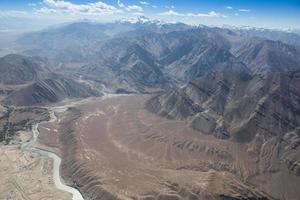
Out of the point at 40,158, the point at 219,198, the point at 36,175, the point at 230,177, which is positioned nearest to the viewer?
the point at 219,198

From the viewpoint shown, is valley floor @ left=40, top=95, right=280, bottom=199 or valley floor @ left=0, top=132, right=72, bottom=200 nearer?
valley floor @ left=40, top=95, right=280, bottom=199

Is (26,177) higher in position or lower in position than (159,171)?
lower

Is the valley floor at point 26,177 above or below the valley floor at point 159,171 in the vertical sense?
below

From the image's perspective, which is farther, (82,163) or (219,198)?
(82,163)

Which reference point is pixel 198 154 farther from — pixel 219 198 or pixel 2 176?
pixel 2 176

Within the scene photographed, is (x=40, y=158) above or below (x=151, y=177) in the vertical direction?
below

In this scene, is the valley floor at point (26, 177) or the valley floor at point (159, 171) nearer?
the valley floor at point (159, 171)

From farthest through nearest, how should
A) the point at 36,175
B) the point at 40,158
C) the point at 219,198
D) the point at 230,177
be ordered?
the point at 40,158 → the point at 36,175 → the point at 230,177 → the point at 219,198

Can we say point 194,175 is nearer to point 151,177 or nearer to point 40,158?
point 151,177

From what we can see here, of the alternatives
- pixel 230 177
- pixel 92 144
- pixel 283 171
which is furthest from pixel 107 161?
pixel 283 171

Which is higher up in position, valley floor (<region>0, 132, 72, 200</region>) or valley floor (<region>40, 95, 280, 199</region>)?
valley floor (<region>40, 95, 280, 199</region>)

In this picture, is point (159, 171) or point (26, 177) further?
point (159, 171)
